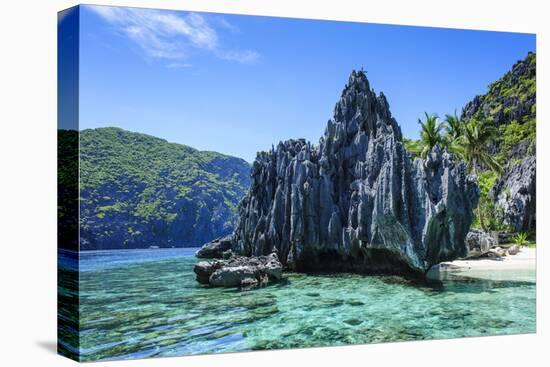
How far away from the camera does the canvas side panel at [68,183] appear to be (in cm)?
1205

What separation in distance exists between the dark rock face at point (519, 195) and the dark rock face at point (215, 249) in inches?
338

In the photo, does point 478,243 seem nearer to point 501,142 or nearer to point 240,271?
point 501,142

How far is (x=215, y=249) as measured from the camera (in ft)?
61.1

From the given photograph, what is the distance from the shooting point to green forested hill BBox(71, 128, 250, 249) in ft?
42.4

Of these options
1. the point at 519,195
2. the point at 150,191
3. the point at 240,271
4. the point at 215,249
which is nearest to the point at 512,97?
the point at 519,195

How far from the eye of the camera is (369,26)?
1538 cm

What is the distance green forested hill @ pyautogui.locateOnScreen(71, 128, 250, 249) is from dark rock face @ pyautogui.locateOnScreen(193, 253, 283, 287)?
2.17 m

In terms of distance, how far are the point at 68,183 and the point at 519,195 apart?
1404 cm

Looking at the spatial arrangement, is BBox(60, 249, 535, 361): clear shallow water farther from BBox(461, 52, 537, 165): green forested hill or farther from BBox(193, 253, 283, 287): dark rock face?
BBox(461, 52, 537, 165): green forested hill

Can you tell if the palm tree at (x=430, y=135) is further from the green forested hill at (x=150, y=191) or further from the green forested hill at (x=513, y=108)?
the green forested hill at (x=150, y=191)

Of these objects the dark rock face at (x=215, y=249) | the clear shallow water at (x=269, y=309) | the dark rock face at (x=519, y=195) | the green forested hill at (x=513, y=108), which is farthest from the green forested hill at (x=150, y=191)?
the dark rock face at (x=519, y=195)

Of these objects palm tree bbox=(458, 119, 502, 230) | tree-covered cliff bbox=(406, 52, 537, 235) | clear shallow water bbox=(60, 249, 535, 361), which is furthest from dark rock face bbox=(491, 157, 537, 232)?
clear shallow water bbox=(60, 249, 535, 361)

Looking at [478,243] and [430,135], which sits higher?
[430,135]

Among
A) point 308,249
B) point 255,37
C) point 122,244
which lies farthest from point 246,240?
point 255,37
